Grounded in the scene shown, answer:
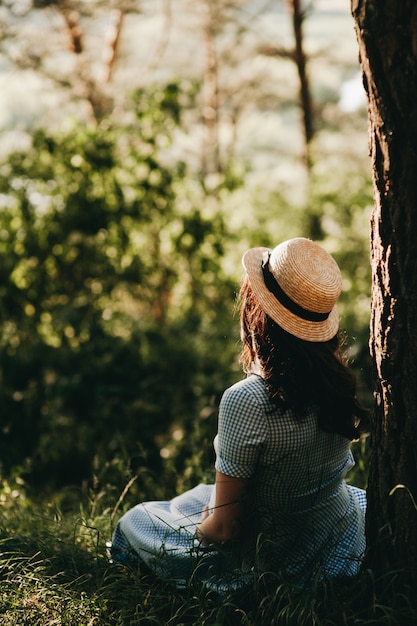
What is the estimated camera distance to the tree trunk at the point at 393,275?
80.8 inches

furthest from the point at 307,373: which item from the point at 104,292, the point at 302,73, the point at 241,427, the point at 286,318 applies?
the point at 302,73

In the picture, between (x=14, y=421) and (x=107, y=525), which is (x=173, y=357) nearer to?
(x=14, y=421)

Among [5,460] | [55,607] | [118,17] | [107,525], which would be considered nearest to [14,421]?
[5,460]

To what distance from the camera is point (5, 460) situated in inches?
196

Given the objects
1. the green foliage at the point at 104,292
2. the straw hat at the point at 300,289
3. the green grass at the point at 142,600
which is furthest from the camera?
the green foliage at the point at 104,292

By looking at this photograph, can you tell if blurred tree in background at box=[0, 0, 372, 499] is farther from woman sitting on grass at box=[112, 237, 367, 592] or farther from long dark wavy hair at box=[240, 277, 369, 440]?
long dark wavy hair at box=[240, 277, 369, 440]

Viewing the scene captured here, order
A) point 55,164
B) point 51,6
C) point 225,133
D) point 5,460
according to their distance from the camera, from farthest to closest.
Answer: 1. point 225,133
2. point 51,6
3. point 55,164
4. point 5,460

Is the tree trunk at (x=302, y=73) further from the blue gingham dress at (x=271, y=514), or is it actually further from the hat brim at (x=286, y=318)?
the blue gingham dress at (x=271, y=514)

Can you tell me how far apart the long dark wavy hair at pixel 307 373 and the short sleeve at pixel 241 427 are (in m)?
0.09

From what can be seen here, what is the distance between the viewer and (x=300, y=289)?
2.43 metres

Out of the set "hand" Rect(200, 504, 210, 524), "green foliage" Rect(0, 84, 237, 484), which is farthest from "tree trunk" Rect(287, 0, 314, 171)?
"hand" Rect(200, 504, 210, 524)

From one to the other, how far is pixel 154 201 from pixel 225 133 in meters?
15.2

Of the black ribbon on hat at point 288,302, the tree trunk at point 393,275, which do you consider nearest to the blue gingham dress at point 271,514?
the tree trunk at point 393,275

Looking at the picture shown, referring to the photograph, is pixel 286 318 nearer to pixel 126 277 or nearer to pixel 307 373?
pixel 307 373
